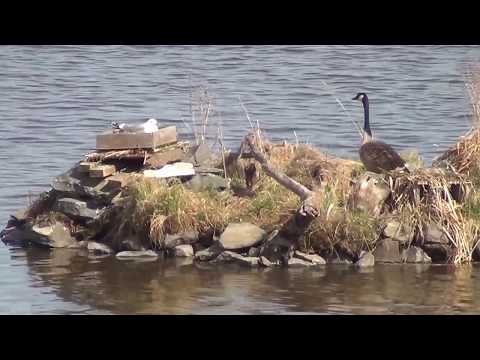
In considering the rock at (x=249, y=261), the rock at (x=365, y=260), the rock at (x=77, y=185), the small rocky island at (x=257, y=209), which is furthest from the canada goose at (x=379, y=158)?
the rock at (x=77, y=185)

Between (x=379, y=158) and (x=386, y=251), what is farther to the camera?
(x=379, y=158)

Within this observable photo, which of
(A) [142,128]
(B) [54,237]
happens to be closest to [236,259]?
(B) [54,237]

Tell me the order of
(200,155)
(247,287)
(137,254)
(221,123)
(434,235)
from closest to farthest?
(247,287) < (434,235) < (137,254) < (200,155) < (221,123)

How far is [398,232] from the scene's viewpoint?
16.0 m

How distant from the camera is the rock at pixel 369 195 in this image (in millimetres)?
16234

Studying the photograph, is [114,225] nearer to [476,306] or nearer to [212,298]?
[212,298]

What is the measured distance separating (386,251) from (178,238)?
206 centimetres

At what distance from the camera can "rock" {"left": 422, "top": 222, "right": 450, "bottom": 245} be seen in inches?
634

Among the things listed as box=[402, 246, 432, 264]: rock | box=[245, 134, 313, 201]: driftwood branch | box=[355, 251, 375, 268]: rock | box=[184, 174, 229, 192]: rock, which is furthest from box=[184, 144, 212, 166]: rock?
box=[402, 246, 432, 264]: rock

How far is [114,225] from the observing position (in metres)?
16.7

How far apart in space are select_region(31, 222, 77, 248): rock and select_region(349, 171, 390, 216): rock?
9.62 feet

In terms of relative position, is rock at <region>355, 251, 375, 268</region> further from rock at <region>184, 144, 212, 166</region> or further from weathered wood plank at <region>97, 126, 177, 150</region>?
weathered wood plank at <region>97, 126, 177, 150</region>

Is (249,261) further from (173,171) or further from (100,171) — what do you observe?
(100,171)

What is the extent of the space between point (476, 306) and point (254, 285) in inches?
82.0
